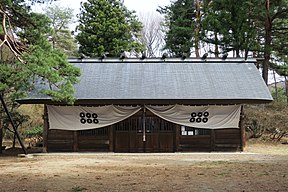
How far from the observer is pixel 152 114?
13859 millimetres

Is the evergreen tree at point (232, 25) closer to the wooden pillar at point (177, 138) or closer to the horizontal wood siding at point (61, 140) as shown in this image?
the wooden pillar at point (177, 138)

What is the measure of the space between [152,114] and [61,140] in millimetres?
3583

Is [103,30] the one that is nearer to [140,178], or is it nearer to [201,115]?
[201,115]

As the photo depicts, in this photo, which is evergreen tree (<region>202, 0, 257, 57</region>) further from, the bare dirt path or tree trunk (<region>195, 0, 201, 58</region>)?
the bare dirt path

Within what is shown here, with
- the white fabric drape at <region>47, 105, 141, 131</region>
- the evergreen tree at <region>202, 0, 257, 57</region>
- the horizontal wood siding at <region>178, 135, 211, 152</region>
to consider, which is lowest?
the horizontal wood siding at <region>178, 135, 211, 152</region>

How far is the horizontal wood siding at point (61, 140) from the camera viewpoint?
13.7m

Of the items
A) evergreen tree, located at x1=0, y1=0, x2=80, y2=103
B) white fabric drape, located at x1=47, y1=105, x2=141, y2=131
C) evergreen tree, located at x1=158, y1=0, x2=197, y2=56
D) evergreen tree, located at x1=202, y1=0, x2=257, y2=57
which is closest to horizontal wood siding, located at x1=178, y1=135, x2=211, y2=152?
white fabric drape, located at x1=47, y1=105, x2=141, y2=131

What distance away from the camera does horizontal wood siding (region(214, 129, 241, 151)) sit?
45.3 feet

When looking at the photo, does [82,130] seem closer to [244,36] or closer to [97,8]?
[244,36]

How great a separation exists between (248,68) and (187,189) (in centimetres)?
1029

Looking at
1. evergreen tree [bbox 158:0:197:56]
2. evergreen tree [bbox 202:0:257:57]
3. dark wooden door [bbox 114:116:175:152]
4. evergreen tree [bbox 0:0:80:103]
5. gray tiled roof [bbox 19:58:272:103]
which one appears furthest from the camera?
evergreen tree [bbox 158:0:197:56]

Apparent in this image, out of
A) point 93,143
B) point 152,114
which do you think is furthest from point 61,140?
point 152,114

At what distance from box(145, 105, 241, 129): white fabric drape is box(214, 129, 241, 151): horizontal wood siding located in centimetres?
40

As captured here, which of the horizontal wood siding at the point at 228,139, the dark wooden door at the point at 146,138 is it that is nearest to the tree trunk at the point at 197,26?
the horizontal wood siding at the point at 228,139
